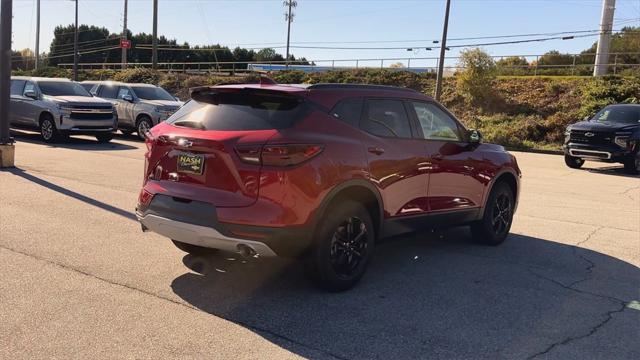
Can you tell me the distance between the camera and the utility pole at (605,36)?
3727 cm

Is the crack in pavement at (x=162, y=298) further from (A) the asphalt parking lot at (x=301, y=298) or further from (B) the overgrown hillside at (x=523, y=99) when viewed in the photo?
(B) the overgrown hillside at (x=523, y=99)

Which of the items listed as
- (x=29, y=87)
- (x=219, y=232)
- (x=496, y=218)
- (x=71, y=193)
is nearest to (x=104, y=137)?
(x=29, y=87)

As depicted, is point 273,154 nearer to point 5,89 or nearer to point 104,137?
point 5,89

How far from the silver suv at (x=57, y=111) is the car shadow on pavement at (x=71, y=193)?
18.5 ft

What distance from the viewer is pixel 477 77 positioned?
1342 inches

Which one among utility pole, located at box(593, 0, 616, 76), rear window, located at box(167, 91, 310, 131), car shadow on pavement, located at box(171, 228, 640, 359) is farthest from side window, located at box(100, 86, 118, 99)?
utility pole, located at box(593, 0, 616, 76)

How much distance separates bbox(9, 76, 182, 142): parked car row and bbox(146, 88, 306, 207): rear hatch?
11530 mm

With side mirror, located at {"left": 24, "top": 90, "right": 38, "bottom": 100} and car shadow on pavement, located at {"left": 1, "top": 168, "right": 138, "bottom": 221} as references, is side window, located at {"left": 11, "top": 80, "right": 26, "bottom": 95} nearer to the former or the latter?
side mirror, located at {"left": 24, "top": 90, "right": 38, "bottom": 100}

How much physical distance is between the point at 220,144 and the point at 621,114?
50.8ft

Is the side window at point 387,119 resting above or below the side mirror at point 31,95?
above

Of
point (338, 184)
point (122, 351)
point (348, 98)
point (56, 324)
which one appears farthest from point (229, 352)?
point (348, 98)

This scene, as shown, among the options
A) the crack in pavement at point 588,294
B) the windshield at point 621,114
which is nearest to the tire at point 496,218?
the crack in pavement at point 588,294

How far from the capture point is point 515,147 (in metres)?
24.1

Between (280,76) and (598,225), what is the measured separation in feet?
128
